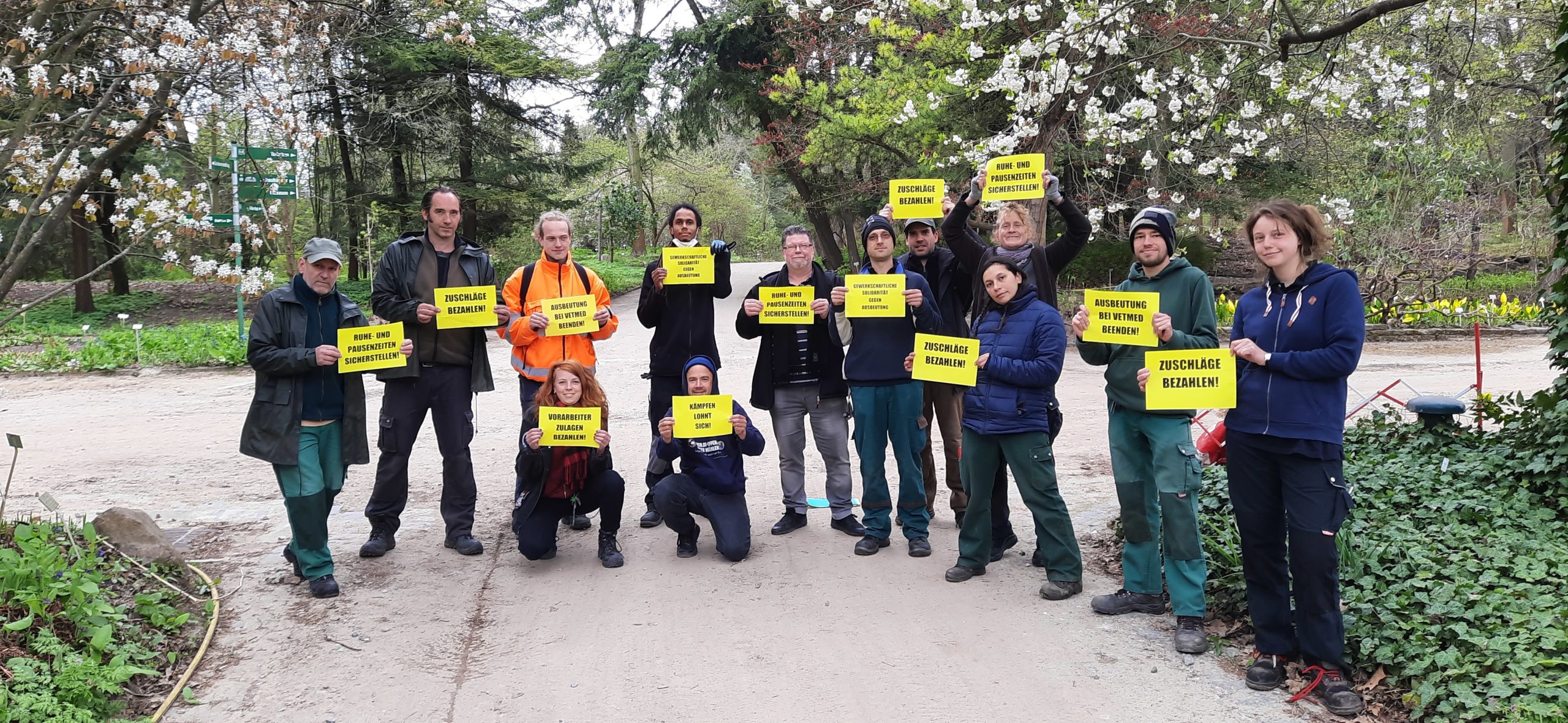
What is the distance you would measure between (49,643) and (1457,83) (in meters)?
12.2

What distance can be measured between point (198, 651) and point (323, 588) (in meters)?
0.77

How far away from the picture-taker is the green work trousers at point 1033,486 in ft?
16.1

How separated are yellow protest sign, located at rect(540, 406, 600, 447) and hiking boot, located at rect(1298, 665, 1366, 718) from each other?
137 inches

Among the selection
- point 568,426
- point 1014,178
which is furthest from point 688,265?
point 1014,178

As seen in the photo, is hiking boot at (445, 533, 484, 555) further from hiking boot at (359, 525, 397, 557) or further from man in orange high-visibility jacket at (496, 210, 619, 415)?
man in orange high-visibility jacket at (496, 210, 619, 415)

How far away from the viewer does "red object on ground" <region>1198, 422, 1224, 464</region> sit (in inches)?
251

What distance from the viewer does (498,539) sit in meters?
6.08

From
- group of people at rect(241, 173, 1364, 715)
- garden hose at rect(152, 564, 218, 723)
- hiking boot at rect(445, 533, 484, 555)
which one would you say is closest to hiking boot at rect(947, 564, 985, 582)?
group of people at rect(241, 173, 1364, 715)

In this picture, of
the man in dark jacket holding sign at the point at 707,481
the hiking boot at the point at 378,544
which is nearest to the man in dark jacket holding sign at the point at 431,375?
the hiking boot at the point at 378,544

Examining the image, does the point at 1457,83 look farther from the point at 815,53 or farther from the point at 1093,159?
the point at 815,53

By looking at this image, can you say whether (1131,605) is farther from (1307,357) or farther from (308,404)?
(308,404)

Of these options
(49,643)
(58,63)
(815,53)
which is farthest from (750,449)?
(815,53)

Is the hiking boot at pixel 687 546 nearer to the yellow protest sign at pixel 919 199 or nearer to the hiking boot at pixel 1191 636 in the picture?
the yellow protest sign at pixel 919 199

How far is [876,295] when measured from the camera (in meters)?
5.54
